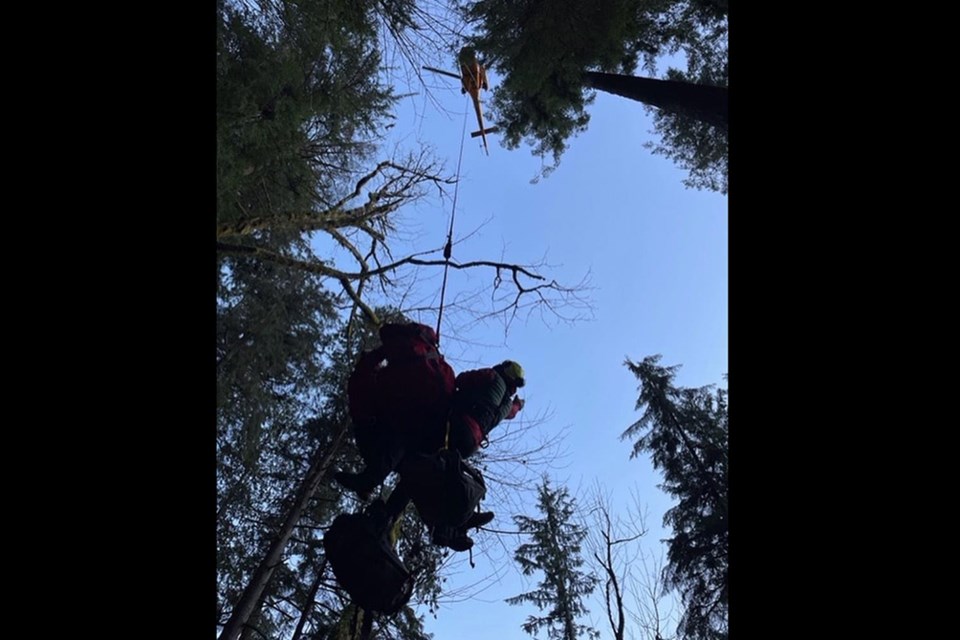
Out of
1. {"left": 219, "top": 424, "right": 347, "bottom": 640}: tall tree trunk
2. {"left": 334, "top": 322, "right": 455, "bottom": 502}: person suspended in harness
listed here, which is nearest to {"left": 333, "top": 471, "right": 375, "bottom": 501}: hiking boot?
{"left": 334, "top": 322, "right": 455, "bottom": 502}: person suspended in harness

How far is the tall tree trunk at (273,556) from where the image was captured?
6.66 meters

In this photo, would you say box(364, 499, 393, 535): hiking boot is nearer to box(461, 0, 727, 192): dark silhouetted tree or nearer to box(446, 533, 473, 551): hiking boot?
box(446, 533, 473, 551): hiking boot

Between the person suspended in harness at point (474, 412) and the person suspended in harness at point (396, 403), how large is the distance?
12cm

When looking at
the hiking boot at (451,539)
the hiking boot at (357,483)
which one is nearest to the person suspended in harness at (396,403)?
the hiking boot at (357,483)

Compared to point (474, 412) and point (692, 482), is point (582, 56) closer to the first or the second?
point (474, 412)

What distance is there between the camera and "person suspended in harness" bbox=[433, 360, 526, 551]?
4.70 meters

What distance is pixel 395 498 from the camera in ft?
14.9

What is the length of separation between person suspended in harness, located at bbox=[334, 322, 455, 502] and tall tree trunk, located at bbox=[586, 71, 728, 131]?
3.21m

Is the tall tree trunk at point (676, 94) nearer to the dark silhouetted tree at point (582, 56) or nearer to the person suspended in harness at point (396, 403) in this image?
the dark silhouetted tree at point (582, 56)

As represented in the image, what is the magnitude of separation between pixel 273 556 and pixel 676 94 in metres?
6.61
